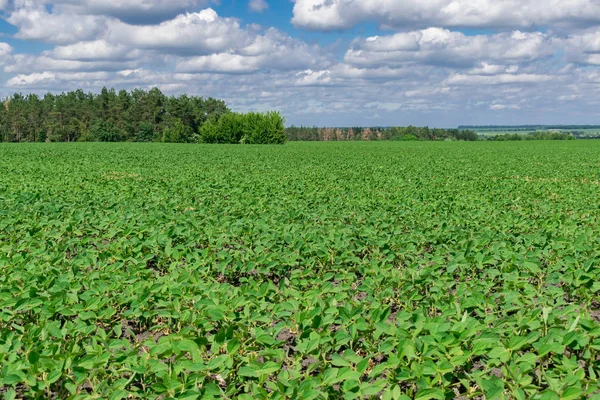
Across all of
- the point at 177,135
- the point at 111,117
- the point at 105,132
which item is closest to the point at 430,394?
the point at 177,135

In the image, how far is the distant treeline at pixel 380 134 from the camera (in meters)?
113

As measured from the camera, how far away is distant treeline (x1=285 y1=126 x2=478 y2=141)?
370ft

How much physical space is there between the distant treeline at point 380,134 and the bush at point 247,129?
1327 inches

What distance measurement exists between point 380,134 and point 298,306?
11726 centimetres

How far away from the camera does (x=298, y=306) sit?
410cm

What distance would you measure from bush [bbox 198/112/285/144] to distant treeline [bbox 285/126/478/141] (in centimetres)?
3369

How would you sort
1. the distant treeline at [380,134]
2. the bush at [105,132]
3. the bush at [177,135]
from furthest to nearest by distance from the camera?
1. the distant treeline at [380,134]
2. the bush at [105,132]
3. the bush at [177,135]

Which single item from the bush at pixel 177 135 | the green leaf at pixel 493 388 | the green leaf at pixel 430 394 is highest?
the bush at pixel 177 135

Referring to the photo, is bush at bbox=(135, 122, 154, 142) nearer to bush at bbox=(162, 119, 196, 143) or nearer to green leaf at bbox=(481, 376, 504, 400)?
bush at bbox=(162, 119, 196, 143)

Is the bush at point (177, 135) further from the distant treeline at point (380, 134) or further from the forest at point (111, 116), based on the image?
the distant treeline at point (380, 134)

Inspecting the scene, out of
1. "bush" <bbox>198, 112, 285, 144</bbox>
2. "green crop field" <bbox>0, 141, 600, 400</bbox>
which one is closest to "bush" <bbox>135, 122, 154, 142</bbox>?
"bush" <bbox>198, 112, 285, 144</bbox>

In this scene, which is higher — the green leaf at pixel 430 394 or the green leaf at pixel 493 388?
the green leaf at pixel 493 388

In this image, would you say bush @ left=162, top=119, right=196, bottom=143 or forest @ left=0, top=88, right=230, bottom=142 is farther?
forest @ left=0, top=88, right=230, bottom=142

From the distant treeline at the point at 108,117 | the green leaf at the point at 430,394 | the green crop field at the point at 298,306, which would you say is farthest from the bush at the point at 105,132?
the green leaf at the point at 430,394
